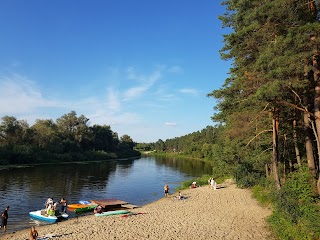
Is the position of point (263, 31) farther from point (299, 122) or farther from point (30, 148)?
point (30, 148)

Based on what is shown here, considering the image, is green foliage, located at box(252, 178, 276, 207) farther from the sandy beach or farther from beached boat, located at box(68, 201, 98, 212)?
beached boat, located at box(68, 201, 98, 212)

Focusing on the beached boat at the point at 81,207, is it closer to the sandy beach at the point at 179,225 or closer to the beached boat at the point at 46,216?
the beached boat at the point at 46,216

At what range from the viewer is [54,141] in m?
96.6

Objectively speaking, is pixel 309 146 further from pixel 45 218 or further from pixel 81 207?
pixel 81 207

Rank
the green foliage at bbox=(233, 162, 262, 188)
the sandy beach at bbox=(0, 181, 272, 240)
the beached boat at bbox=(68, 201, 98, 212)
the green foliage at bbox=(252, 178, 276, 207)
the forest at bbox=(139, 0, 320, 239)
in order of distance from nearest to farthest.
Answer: the forest at bbox=(139, 0, 320, 239)
the sandy beach at bbox=(0, 181, 272, 240)
the green foliage at bbox=(252, 178, 276, 207)
the beached boat at bbox=(68, 201, 98, 212)
the green foliage at bbox=(233, 162, 262, 188)

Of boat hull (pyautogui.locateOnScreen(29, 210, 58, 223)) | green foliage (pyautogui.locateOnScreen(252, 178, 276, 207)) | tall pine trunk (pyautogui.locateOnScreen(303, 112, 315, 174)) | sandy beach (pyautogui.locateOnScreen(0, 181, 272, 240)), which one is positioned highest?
tall pine trunk (pyautogui.locateOnScreen(303, 112, 315, 174))

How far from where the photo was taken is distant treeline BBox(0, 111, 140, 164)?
8181 cm

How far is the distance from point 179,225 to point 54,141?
8535cm

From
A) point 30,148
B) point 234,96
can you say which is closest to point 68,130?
point 30,148

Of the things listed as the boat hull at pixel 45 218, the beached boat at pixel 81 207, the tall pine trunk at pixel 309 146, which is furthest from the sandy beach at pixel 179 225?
the beached boat at pixel 81 207

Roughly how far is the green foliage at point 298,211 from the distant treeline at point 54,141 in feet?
243

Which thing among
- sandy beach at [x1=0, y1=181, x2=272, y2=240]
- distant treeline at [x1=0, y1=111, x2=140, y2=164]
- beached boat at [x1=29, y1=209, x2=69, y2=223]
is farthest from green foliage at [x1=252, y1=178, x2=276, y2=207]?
distant treeline at [x1=0, y1=111, x2=140, y2=164]

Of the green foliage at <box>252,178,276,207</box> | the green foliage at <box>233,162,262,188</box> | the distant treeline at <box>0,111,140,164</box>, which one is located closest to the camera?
the green foliage at <box>252,178,276,207</box>

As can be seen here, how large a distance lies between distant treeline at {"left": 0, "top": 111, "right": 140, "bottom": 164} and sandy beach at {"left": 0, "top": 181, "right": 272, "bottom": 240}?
62.8 meters
